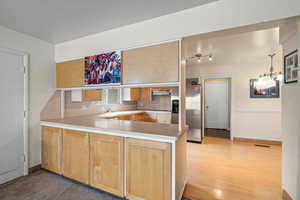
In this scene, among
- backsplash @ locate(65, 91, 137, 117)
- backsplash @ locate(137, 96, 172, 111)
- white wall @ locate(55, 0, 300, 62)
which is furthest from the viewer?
backsplash @ locate(137, 96, 172, 111)

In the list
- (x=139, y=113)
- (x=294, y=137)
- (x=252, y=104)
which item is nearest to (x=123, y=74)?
(x=294, y=137)

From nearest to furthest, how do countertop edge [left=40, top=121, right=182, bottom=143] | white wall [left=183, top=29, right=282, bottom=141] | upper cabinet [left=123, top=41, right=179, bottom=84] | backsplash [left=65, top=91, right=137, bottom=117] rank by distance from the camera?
1. countertop edge [left=40, top=121, right=182, bottom=143]
2. upper cabinet [left=123, top=41, right=179, bottom=84]
3. backsplash [left=65, top=91, right=137, bottom=117]
4. white wall [left=183, top=29, right=282, bottom=141]

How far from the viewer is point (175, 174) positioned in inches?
56.6

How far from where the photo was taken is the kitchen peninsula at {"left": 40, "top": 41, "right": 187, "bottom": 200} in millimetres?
1497

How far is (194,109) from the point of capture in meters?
4.21

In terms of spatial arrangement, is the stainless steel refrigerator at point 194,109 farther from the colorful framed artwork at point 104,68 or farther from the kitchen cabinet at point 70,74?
the kitchen cabinet at point 70,74

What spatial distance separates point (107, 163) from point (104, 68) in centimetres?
135

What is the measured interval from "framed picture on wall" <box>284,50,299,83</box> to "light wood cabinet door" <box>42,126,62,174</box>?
318 cm

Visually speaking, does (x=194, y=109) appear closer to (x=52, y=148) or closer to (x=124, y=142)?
(x=124, y=142)

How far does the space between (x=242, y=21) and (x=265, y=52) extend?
2781mm

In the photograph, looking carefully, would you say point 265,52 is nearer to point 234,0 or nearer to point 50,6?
point 234,0

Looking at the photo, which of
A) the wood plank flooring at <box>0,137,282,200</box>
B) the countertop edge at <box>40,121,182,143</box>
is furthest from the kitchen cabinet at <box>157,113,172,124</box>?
the countertop edge at <box>40,121,182,143</box>

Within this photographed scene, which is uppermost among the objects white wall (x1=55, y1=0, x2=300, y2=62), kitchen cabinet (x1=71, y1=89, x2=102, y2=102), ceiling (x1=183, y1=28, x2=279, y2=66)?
ceiling (x1=183, y1=28, x2=279, y2=66)

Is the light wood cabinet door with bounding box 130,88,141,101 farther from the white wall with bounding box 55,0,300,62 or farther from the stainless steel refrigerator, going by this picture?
the white wall with bounding box 55,0,300,62
